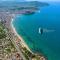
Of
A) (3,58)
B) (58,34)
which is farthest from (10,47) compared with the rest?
(58,34)

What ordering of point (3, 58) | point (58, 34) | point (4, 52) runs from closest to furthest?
point (3, 58) → point (4, 52) → point (58, 34)

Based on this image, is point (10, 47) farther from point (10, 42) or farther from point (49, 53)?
point (49, 53)

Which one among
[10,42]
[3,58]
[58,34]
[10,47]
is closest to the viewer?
[3,58]

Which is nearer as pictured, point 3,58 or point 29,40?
point 3,58

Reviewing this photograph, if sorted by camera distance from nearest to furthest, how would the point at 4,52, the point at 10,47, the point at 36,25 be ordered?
the point at 4,52, the point at 10,47, the point at 36,25

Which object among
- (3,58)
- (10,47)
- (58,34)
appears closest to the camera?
(3,58)

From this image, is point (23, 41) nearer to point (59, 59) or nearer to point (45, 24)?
Result: point (59, 59)

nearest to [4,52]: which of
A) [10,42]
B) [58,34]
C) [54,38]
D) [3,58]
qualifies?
[3,58]

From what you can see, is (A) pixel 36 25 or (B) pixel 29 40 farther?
(A) pixel 36 25
